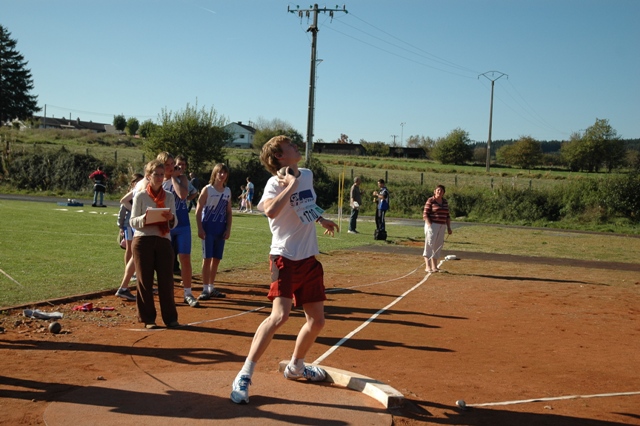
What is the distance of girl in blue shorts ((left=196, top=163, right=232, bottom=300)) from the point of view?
33.5ft

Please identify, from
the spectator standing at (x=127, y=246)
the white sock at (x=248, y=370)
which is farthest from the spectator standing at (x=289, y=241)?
the spectator standing at (x=127, y=246)

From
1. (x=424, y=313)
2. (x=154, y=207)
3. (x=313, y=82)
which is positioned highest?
(x=313, y=82)

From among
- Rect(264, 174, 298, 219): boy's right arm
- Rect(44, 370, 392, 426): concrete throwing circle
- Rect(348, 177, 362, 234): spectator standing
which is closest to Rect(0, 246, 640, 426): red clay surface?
Rect(44, 370, 392, 426): concrete throwing circle

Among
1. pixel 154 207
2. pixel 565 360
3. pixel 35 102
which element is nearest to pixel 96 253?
pixel 154 207

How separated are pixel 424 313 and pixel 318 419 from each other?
522 centimetres

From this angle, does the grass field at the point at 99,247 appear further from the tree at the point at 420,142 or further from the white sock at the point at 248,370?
the tree at the point at 420,142

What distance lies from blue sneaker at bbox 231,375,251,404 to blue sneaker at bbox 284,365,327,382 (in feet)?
2.34

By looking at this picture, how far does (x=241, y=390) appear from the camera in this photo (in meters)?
5.34

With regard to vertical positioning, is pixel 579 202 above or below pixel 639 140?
below

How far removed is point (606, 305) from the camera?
456 inches

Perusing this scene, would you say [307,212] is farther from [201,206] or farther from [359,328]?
[201,206]

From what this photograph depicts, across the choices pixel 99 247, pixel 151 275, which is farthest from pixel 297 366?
pixel 99 247

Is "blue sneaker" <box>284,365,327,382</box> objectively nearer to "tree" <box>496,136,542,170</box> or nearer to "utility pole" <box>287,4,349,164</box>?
"utility pole" <box>287,4,349,164</box>

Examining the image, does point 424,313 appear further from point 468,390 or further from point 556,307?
point 468,390
